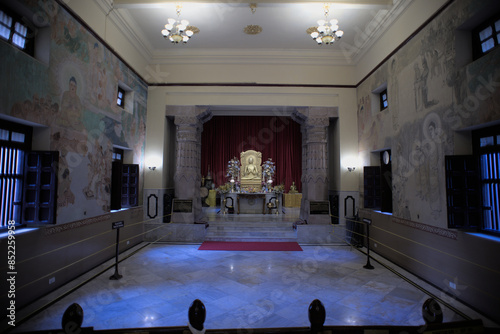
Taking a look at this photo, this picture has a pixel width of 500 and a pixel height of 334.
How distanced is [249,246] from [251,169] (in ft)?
22.7

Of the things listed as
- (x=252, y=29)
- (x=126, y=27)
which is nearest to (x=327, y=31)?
(x=252, y=29)

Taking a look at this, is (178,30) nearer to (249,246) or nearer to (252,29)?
(252,29)

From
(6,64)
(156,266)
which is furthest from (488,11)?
(156,266)

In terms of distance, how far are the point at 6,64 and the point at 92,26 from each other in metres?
3.01

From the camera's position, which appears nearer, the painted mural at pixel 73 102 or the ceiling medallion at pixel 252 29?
the painted mural at pixel 73 102

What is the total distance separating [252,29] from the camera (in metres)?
8.73

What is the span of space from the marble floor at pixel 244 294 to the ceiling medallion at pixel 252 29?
726 cm

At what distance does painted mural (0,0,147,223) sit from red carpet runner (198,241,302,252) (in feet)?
11.7

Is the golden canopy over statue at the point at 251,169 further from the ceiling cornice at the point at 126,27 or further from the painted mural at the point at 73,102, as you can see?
the painted mural at the point at 73,102

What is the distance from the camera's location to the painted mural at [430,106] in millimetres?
4684

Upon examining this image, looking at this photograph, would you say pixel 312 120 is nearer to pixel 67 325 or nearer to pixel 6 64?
pixel 6 64

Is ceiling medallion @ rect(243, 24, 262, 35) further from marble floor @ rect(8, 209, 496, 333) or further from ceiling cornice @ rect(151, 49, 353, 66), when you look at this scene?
marble floor @ rect(8, 209, 496, 333)

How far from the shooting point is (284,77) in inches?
406

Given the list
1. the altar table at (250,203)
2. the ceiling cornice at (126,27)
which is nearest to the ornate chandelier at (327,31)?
the ceiling cornice at (126,27)
